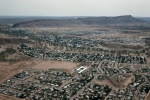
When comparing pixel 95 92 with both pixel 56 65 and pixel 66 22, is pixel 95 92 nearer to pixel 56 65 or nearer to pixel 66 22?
pixel 56 65

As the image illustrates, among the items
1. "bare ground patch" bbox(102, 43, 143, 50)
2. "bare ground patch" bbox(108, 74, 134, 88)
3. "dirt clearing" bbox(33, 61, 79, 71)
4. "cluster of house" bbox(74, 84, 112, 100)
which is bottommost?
"cluster of house" bbox(74, 84, 112, 100)

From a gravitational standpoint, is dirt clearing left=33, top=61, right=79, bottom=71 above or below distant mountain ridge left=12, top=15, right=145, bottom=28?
below

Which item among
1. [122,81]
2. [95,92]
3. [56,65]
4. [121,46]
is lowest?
[95,92]

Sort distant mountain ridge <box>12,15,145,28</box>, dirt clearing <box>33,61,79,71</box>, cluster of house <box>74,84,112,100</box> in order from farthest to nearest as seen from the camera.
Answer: distant mountain ridge <box>12,15,145,28</box> < dirt clearing <box>33,61,79,71</box> < cluster of house <box>74,84,112,100</box>

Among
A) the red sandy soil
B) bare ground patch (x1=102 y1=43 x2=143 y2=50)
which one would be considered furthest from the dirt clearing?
bare ground patch (x1=102 y1=43 x2=143 y2=50)

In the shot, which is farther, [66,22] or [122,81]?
[66,22]

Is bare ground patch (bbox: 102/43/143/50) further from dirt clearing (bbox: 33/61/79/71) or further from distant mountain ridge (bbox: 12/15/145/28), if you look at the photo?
distant mountain ridge (bbox: 12/15/145/28)

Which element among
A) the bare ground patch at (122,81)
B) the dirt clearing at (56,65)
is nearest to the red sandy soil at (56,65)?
the dirt clearing at (56,65)

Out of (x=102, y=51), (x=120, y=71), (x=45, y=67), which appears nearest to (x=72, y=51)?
(x=102, y=51)

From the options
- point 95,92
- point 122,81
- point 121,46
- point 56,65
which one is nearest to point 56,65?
point 56,65
